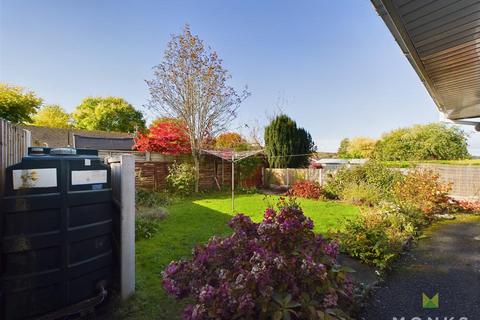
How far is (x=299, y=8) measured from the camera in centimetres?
702

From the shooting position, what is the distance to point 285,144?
47.0 ft

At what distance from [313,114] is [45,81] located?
13.1 metres

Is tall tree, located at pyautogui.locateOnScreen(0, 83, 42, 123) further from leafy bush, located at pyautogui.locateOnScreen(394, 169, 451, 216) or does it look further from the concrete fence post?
leafy bush, located at pyautogui.locateOnScreen(394, 169, 451, 216)

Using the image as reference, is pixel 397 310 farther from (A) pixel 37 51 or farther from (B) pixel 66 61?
(B) pixel 66 61

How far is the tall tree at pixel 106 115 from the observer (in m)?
32.2

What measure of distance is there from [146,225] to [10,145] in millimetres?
3327

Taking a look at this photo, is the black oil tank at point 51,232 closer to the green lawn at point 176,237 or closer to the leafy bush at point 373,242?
the green lawn at point 176,237

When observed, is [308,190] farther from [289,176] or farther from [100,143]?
[100,143]

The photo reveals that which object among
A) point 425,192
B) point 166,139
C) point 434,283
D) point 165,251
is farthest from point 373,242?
point 166,139

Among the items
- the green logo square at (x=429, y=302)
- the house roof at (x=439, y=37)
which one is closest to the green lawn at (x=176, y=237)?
the green logo square at (x=429, y=302)

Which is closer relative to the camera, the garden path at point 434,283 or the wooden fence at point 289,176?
the garden path at point 434,283

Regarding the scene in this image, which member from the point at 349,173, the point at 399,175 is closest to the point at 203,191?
the point at 349,173

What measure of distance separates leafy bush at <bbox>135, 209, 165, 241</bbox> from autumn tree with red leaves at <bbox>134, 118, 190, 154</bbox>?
16.0 feet

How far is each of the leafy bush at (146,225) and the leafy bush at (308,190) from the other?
603cm
